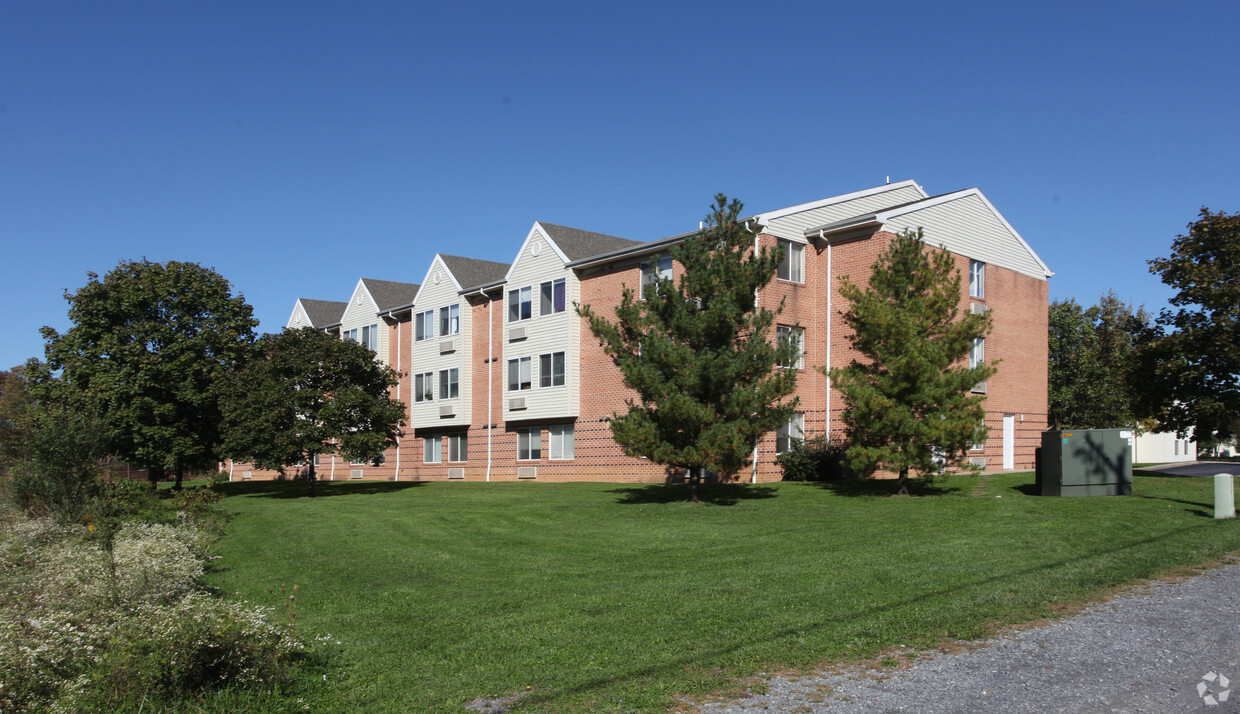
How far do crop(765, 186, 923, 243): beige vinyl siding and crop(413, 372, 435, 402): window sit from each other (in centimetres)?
1835

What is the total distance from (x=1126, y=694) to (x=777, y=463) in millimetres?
22274

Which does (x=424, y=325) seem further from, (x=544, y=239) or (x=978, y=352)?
(x=978, y=352)

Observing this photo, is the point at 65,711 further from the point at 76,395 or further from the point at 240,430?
the point at 76,395

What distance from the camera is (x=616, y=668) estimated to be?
713 cm

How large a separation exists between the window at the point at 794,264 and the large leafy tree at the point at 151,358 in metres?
19.3

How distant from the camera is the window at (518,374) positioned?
34656mm

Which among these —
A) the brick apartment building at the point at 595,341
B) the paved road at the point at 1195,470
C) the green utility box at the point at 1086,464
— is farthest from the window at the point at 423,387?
the paved road at the point at 1195,470

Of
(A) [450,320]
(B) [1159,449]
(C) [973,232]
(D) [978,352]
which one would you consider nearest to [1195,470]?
(D) [978,352]

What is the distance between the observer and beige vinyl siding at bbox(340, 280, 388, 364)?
4356cm

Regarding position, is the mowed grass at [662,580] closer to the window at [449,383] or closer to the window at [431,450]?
the window at [449,383]

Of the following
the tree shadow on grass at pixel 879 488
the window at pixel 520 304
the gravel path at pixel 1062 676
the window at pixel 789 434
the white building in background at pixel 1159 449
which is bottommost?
the white building in background at pixel 1159 449

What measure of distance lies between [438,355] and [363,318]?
7406 mm

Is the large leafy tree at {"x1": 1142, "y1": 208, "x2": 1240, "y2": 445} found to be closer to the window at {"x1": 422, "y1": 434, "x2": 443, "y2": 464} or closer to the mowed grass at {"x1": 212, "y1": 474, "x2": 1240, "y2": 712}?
the mowed grass at {"x1": 212, "y1": 474, "x2": 1240, "y2": 712}

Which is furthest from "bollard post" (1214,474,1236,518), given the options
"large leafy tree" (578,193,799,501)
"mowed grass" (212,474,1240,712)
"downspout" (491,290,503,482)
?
"downspout" (491,290,503,482)
